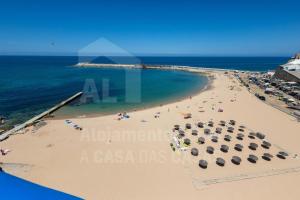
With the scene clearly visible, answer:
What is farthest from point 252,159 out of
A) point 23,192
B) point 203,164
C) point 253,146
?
point 23,192

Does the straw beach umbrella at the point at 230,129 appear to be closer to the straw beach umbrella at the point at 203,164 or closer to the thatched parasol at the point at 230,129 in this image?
the thatched parasol at the point at 230,129

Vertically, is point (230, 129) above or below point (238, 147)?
above

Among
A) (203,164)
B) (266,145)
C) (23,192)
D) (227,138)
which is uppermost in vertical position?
(23,192)

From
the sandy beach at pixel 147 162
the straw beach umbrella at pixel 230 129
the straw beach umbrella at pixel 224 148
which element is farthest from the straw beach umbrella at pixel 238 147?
the straw beach umbrella at pixel 230 129

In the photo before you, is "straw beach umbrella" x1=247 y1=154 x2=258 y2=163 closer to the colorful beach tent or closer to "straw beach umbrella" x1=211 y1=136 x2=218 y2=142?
"straw beach umbrella" x1=211 y1=136 x2=218 y2=142

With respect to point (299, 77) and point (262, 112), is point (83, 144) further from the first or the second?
point (299, 77)

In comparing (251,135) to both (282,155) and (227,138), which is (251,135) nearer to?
(227,138)

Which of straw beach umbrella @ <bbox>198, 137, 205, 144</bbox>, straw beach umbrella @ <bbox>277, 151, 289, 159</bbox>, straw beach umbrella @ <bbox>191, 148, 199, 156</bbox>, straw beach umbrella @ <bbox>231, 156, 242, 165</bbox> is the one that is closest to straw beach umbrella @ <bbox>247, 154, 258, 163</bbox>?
straw beach umbrella @ <bbox>231, 156, 242, 165</bbox>
